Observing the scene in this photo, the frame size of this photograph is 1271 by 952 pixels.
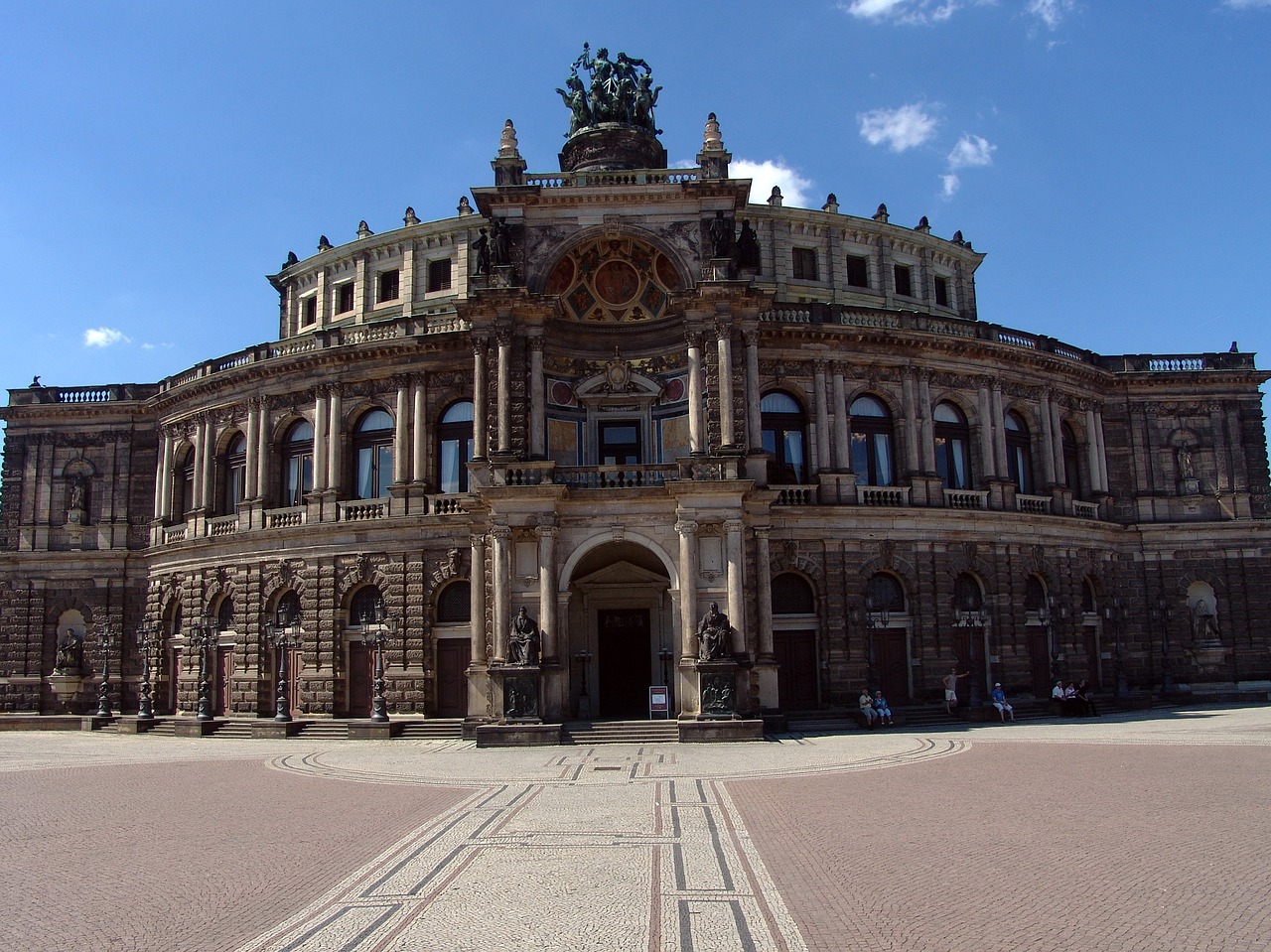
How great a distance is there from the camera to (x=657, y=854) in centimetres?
1445

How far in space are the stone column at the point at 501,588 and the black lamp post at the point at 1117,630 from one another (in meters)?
26.5

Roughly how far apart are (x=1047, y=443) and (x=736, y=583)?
19.4m

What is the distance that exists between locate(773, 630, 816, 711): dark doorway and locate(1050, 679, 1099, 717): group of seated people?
9.65m

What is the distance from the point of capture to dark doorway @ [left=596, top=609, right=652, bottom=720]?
37188mm

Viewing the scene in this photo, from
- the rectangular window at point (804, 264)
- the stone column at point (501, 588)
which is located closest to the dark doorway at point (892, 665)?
the stone column at point (501, 588)

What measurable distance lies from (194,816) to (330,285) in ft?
123

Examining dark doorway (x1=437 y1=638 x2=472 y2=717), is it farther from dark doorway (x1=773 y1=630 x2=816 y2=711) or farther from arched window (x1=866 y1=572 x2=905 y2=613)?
arched window (x1=866 y1=572 x2=905 y2=613)

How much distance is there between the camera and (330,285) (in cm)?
5138

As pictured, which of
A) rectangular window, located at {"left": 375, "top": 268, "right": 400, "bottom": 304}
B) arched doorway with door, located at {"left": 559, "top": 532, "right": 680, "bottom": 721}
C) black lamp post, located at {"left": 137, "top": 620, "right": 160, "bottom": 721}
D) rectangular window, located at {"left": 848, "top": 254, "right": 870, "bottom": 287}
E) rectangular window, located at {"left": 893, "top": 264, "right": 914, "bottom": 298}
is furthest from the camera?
A: rectangular window, located at {"left": 893, "top": 264, "right": 914, "bottom": 298}

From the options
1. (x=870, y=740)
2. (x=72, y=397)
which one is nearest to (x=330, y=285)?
(x=72, y=397)

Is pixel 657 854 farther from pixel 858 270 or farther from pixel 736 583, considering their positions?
pixel 858 270

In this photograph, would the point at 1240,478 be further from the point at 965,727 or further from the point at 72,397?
the point at 72,397

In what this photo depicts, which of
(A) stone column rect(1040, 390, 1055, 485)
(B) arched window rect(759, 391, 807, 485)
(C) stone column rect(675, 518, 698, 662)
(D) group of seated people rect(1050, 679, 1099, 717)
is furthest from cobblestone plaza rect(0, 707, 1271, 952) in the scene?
(A) stone column rect(1040, 390, 1055, 485)

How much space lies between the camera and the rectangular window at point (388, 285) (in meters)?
49.3
